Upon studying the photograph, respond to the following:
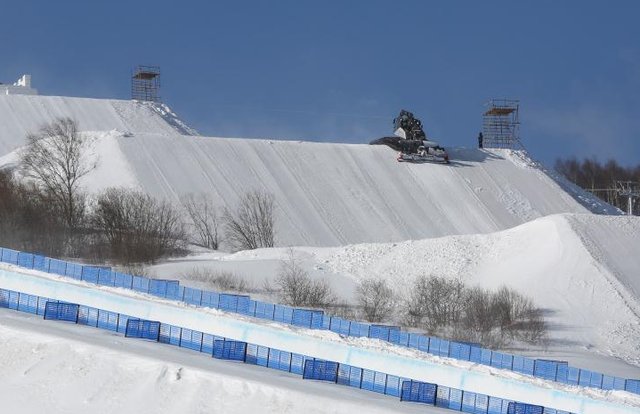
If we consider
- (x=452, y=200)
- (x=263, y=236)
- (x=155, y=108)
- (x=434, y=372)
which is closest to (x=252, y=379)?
(x=434, y=372)

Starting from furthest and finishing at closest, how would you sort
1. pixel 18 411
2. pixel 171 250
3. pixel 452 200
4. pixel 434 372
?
pixel 452 200 → pixel 171 250 → pixel 434 372 → pixel 18 411

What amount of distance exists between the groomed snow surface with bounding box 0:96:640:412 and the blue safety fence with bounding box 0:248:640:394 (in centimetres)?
499

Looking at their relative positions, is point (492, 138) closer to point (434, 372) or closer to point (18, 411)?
point (434, 372)

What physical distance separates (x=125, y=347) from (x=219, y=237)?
35.1m

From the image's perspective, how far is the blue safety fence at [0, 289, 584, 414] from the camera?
28.3 metres

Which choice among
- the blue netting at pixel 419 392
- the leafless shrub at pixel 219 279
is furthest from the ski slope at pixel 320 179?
the blue netting at pixel 419 392

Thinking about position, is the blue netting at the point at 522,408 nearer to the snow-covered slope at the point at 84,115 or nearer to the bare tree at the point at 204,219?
the bare tree at the point at 204,219

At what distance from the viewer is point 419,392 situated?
27891 mm

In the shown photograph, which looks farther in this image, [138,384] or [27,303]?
[27,303]

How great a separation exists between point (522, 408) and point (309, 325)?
899 cm

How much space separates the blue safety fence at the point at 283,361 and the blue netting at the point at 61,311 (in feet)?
0.14

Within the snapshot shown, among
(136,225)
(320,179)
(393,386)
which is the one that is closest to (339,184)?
(320,179)

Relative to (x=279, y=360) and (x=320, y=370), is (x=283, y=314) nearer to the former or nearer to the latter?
(x=279, y=360)

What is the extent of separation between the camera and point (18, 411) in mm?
24938
